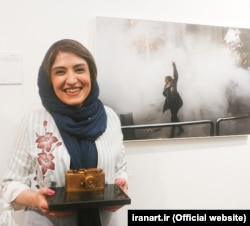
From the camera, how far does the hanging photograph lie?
1.12 meters

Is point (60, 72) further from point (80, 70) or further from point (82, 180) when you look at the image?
point (82, 180)

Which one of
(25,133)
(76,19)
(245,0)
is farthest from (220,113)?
(25,133)

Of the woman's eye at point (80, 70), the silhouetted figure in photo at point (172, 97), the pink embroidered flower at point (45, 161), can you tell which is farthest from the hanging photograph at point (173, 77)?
the pink embroidered flower at point (45, 161)

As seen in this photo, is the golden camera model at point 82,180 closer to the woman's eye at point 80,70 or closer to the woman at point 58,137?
the woman at point 58,137

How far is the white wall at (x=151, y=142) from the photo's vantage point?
101 centimetres

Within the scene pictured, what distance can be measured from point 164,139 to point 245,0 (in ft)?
2.37

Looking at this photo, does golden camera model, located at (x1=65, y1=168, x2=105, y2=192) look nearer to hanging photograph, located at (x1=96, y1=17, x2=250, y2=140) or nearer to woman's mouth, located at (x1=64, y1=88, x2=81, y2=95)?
woman's mouth, located at (x1=64, y1=88, x2=81, y2=95)

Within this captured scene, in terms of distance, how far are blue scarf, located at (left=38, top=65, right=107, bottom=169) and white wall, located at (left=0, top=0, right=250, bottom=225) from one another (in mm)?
224

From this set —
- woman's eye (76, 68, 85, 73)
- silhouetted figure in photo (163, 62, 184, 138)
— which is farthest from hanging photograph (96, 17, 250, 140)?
woman's eye (76, 68, 85, 73)

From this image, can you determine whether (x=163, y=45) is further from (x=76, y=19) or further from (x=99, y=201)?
(x=99, y=201)

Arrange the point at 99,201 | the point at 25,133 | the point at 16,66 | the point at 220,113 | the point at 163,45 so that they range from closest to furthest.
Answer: the point at 99,201
the point at 25,133
the point at 16,66
the point at 163,45
the point at 220,113

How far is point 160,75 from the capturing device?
46.6 inches

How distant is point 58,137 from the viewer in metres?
0.82

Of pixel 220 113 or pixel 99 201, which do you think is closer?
pixel 99 201
